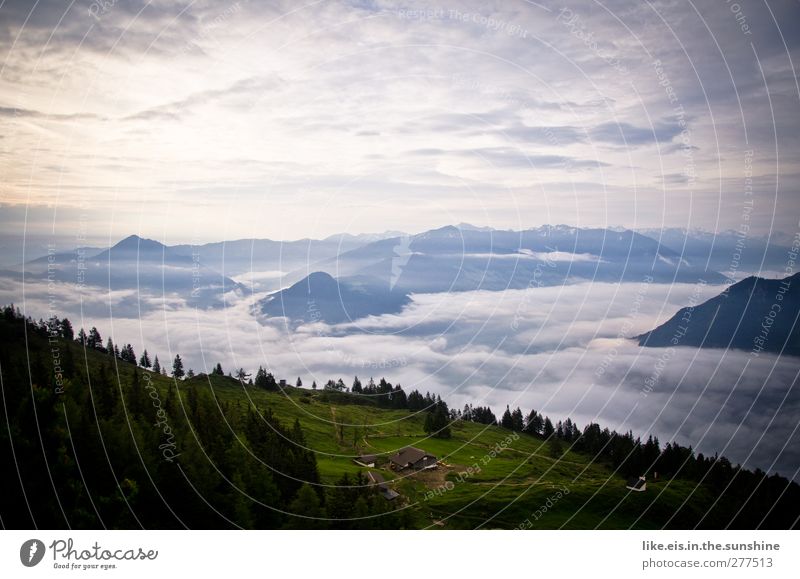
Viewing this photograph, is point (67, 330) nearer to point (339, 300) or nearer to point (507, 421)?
point (339, 300)

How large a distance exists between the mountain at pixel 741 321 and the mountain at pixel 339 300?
36253 millimetres

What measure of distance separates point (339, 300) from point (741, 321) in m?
64.5

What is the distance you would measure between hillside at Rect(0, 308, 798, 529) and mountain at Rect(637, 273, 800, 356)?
48404mm

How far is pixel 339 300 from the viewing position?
70.6 m

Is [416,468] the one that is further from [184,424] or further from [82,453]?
[82,453]

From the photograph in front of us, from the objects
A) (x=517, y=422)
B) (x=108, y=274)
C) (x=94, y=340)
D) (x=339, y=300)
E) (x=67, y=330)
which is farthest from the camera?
(x=339, y=300)

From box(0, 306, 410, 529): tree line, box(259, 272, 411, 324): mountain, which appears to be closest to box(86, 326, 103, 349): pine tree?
box(259, 272, 411, 324): mountain

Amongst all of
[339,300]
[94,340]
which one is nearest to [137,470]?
[94,340]

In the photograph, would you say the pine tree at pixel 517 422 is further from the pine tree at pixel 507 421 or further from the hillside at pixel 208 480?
the hillside at pixel 208 480

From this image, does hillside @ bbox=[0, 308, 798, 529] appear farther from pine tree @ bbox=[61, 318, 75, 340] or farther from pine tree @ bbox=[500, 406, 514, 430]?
pine tree @ bbox=[500, 406, 514, 430]

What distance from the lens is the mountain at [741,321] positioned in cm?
8025

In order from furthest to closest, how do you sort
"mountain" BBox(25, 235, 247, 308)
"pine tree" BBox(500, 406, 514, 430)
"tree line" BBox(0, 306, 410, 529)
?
"pine tree" BBox(500, 406, 514, 430), "mountain" BBox(25, 235, 247, 308), "tree line" BBox(0, 306, 410, 529)

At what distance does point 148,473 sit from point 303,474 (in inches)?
198

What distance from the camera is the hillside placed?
49.2 feet
